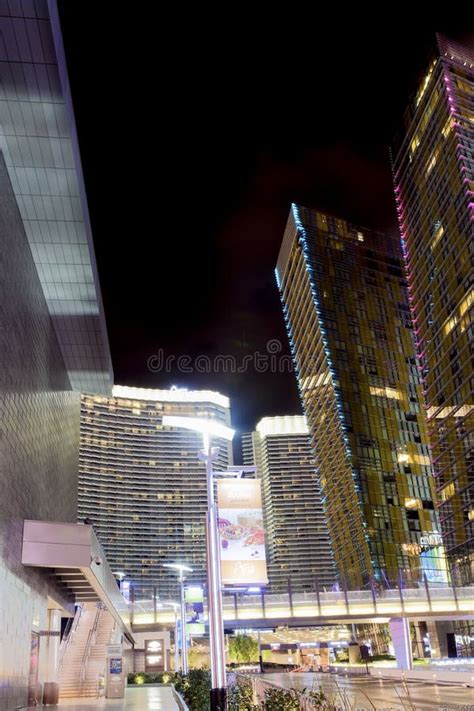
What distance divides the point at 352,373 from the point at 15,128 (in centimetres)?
9909

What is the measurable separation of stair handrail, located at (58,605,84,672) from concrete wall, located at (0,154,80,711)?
9024mm

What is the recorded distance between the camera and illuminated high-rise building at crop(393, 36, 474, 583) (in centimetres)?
8700

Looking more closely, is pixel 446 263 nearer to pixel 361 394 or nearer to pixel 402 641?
pixel 361 394

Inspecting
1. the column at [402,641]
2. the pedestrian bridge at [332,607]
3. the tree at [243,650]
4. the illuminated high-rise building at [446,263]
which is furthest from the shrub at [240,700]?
the tree at [243,650]

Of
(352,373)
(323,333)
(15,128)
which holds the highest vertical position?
(323,333)

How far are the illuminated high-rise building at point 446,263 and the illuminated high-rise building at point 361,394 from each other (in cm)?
1322

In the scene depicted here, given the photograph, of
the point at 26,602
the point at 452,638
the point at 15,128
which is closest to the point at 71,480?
the point at 26,602

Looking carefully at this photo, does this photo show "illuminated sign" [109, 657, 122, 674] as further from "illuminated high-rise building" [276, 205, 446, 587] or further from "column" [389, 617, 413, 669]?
"illuminated high-rise building" [276, 205, 446, 587]

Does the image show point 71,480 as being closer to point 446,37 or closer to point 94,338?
point 94,338

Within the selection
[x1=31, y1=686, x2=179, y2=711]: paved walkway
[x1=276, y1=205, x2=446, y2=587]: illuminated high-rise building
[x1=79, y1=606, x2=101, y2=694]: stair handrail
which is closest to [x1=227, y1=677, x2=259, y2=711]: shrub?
[x1=31, y1=686, x2=179, y2=711]: paved walkway

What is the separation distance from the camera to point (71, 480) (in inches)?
1574

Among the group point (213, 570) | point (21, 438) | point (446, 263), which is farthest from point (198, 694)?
point (446, 263)

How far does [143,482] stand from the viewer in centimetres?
16988

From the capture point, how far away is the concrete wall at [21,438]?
2044 cm
